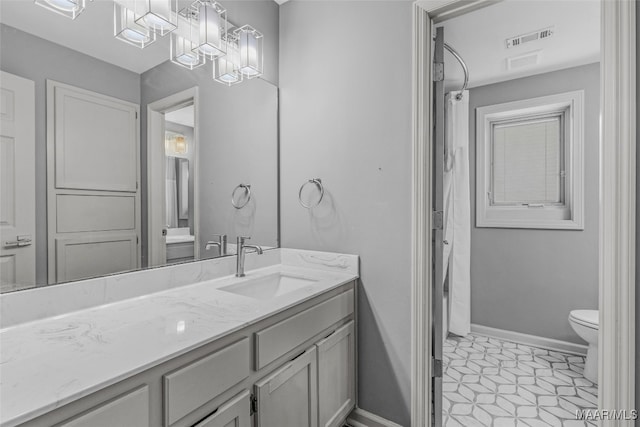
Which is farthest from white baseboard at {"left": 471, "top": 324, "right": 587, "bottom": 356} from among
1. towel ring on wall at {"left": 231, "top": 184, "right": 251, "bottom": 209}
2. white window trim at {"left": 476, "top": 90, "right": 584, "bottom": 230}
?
towel ring on wall at {"left": 231, "top": 184, "right": 251, "bottom": 209}

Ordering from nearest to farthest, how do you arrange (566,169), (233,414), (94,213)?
(233,414) → (94,213) → (566,169)

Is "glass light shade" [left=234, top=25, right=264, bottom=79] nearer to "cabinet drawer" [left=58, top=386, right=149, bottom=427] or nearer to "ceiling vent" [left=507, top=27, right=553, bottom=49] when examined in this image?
"cabinet drawer" [left=58, top=386, right=149, bottom=427]

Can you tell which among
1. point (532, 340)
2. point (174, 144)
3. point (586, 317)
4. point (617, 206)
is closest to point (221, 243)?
point (174, 144)

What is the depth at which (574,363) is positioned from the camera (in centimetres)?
248

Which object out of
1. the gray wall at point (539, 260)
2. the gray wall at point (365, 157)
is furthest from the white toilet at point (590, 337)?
the gray wall at point (365, 157)

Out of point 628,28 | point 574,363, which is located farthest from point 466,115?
point 574,363

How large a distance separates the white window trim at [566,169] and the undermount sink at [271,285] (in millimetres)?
2039

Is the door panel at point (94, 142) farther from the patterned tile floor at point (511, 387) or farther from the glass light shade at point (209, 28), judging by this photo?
the patterned tile floor at point (511, 387)

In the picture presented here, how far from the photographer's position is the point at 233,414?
1038 mm

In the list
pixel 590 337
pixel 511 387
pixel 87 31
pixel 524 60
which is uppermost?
pixel 524 60

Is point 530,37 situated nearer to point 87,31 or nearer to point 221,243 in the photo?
point 221,243

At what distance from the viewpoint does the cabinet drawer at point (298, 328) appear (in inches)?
45.7

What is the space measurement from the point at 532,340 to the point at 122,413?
10.2ft

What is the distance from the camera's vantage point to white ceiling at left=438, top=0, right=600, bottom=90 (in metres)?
1.96
